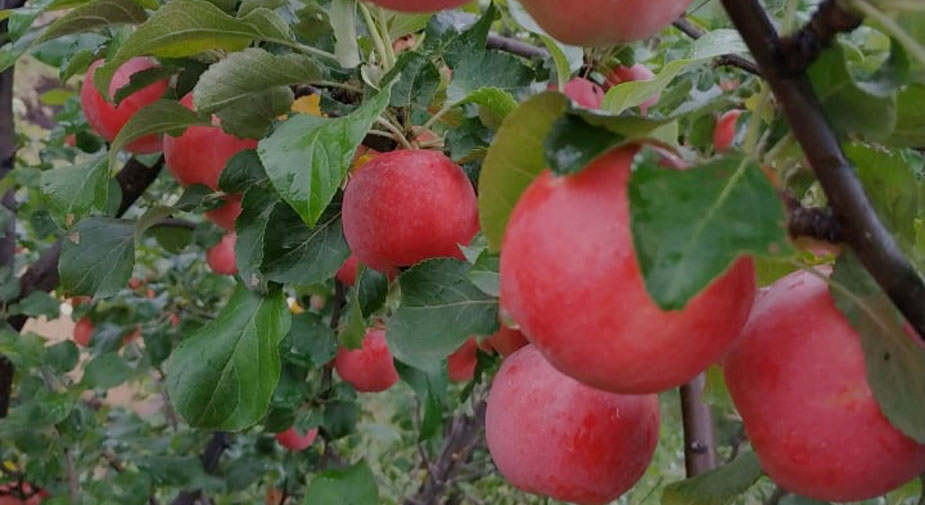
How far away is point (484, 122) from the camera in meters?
0.80

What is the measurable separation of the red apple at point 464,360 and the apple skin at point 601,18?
773 mm

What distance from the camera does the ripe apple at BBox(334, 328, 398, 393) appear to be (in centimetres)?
146

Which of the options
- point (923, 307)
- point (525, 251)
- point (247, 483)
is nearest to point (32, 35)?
point (525, 251)

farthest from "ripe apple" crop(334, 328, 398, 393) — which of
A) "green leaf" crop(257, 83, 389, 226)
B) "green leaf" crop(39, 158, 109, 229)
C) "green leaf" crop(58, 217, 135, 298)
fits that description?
"green leaf" crop(257, 83, 389, 226)

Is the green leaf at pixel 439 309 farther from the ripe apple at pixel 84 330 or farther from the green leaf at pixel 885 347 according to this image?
the ripe apple at pixel 84 330

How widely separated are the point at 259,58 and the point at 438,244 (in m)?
0.23

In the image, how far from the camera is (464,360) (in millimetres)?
1295

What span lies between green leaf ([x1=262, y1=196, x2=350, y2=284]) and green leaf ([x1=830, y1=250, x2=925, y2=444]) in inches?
20.2

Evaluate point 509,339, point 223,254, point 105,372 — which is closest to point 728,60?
point 509,339

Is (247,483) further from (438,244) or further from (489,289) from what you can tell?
(489,289)

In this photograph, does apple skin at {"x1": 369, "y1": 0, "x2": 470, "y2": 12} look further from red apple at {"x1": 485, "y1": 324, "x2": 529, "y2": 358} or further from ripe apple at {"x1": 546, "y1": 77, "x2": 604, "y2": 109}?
ripe apple at {"x1": 546, "y1": 77, "x2": 604, "y2": 109}

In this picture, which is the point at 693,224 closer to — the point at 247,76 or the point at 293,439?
the point at 247,76

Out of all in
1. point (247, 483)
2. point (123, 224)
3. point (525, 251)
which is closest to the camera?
point (525, 251)

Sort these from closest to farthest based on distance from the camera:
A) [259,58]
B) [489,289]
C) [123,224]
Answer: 1. [489,289]
2. [259,58]
3. [123,224]
